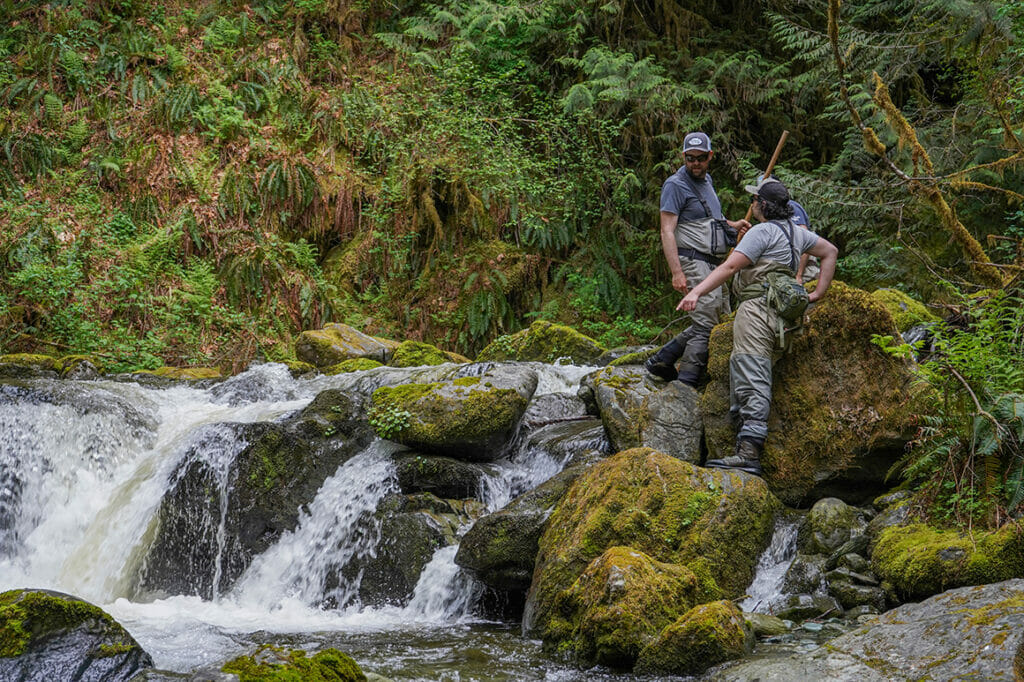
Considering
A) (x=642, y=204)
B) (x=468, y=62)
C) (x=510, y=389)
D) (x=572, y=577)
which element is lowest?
(x=572, y=577)

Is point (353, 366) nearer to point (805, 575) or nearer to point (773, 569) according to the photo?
point (773, 569)

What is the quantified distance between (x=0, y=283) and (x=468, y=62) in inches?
353

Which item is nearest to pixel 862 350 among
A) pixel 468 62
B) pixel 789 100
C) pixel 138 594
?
pixel 138 594

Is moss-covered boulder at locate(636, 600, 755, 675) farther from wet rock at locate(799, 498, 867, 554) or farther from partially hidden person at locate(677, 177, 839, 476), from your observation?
partially hidden person at locate(677, 177, 839, 476)

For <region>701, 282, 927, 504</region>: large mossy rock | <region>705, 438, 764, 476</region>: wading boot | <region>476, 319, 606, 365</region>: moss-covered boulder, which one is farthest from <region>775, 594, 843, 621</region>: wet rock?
<region>476, 319, 606, 365</region>: moss-covered boulder

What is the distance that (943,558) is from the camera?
449cm

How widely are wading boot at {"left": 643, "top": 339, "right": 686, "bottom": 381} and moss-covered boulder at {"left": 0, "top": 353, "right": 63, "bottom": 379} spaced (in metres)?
8.41

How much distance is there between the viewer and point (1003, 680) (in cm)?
304

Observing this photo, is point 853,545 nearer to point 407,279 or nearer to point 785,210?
point 785,210

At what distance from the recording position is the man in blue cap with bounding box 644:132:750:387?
675 cm

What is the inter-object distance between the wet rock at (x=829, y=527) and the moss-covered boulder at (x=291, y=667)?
3.22m

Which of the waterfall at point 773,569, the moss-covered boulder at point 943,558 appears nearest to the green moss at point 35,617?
the waterfall at point 773,569

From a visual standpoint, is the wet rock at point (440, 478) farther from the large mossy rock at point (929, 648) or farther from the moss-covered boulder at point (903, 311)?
the moss-covered boulder at point (903, 311)

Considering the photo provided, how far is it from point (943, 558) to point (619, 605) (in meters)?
1.82
